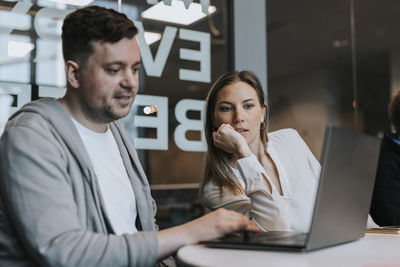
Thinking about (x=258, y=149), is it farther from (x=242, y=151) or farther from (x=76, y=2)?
(x=76, y=2)

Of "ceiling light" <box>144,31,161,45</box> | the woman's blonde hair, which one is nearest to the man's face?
the woman's blonde hair

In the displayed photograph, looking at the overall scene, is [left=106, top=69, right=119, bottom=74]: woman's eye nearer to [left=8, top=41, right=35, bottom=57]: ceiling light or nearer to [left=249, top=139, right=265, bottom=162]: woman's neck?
[left=249, top=139, right=265, bottom=162]: woman's neck

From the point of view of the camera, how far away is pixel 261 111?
2248 millimetres

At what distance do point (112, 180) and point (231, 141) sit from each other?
616mm

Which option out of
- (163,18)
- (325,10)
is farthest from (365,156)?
(325,10)

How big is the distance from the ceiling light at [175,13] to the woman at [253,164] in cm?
107

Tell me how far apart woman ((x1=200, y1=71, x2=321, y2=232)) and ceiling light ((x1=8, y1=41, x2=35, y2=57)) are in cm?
115

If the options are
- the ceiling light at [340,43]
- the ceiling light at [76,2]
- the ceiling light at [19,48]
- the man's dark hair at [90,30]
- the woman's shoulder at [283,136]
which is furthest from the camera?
the ceiling light at [340,43]

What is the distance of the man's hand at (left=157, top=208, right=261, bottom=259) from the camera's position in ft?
3.89

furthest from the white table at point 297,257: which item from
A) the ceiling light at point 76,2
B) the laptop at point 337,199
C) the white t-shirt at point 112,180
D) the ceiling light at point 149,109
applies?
the ceiling light at point 76,2

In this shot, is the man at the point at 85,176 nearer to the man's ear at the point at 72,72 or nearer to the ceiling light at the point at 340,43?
the man's ear at the point at 72,72

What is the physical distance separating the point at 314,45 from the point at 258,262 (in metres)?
4.28

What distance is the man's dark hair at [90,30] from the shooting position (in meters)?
1.39

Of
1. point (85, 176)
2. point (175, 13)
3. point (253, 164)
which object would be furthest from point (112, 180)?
point (175, 13)
